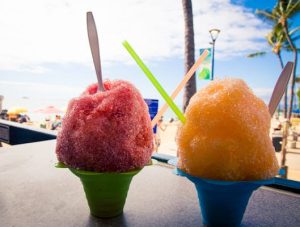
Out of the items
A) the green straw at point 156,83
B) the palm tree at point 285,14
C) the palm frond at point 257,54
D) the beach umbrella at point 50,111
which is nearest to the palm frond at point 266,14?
the palm tree at point 285,14

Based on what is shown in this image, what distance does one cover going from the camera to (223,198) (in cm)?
61

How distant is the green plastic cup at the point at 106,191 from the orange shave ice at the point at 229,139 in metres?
0.15

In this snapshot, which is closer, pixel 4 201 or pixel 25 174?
pixel 4 201

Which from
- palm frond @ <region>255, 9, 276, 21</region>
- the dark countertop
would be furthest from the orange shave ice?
palm frond @ <region>255, 9, 276, 21</region>

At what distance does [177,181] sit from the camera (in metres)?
0.93

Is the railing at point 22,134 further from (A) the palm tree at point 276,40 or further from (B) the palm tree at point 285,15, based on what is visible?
(A) the palm tree at point 276,40

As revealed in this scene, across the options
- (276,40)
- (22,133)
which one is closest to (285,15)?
(276,40)

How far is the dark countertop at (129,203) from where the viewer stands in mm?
648

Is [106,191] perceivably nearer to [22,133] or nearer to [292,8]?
[22,133]

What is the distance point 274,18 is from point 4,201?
2395cm

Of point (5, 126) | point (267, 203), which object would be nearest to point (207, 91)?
point (267, 203)

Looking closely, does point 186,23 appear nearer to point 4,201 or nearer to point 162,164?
point 162,164

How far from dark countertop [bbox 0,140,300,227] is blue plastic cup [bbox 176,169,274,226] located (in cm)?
4

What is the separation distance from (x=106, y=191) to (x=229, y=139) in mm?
314
